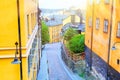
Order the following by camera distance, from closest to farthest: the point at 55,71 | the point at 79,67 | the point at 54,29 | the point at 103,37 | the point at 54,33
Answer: the point at 103,37, the point at 79,67, the point at 55,71, the point at 54,29, the point at 54,33

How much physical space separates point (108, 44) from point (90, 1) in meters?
7.58

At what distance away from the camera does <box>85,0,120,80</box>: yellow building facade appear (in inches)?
747

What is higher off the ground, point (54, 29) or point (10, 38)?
point (54, 29)

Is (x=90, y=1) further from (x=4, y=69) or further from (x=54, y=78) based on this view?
(x=4, y=69)

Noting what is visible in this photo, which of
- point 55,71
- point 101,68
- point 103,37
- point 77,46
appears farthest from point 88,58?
point 77,46

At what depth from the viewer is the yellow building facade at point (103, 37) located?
62.2 feet

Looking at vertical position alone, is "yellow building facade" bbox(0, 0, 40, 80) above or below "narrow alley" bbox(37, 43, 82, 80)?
above

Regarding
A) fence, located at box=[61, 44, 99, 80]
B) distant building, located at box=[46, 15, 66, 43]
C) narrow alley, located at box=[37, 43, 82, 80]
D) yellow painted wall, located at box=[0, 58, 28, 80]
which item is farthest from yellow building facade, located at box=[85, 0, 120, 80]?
distant building, located at box=[46, 15, 66, 43]

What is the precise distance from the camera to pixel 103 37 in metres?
22.1

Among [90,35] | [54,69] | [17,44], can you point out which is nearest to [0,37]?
[17,44]

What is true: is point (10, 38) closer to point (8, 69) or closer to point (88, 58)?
point (8, 69)

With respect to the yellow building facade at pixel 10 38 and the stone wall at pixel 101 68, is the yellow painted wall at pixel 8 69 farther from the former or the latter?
the stone wall at pixel 101 68

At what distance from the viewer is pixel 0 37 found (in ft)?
33.7

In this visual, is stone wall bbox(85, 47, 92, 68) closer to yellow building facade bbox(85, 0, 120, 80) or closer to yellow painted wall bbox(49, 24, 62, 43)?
yellow building facade bbox(85, 0, 120, 80)
